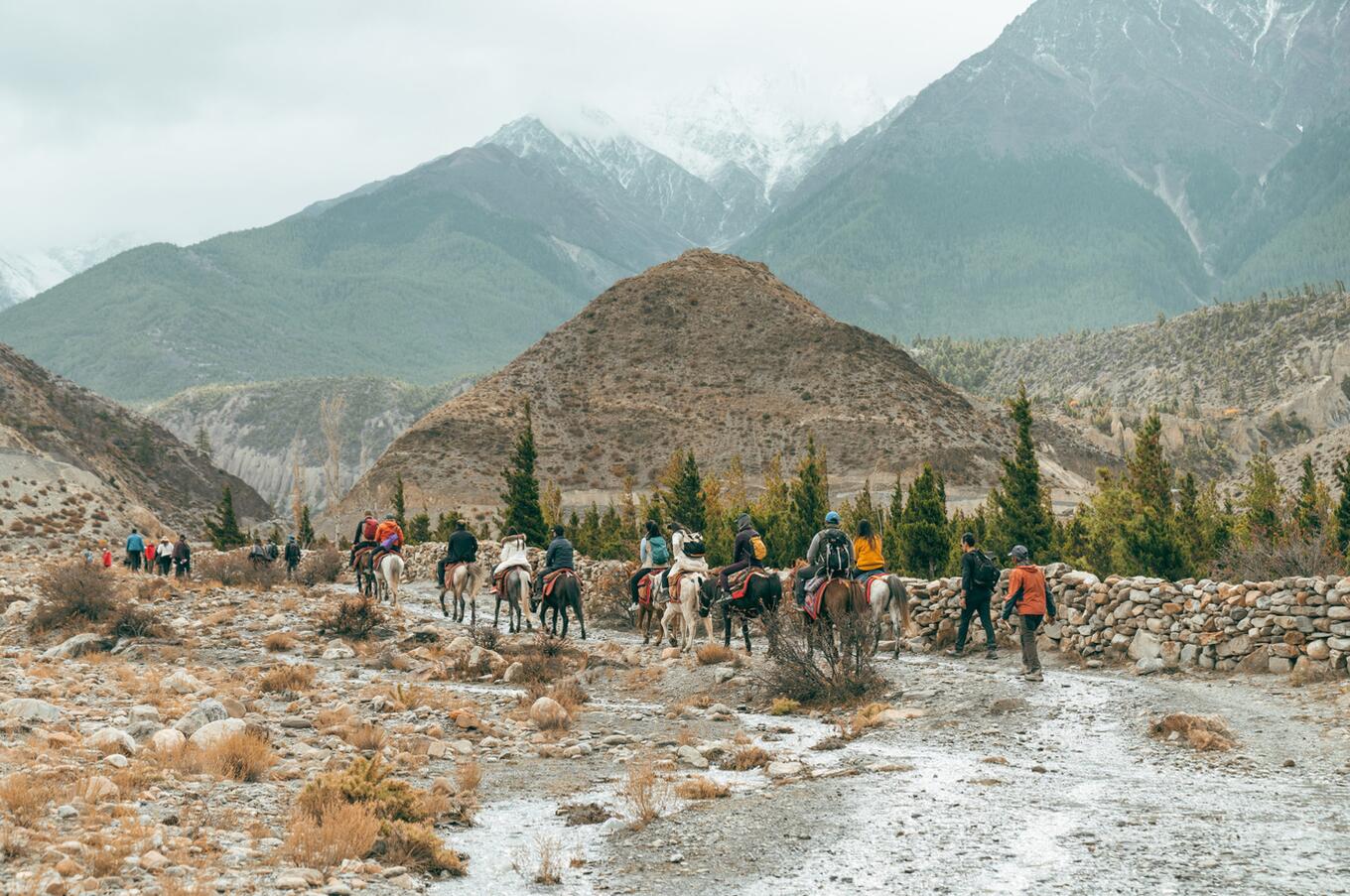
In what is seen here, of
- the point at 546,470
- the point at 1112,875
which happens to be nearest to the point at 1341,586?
the point at 1112,875

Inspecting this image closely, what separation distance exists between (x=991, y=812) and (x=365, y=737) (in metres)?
6.47

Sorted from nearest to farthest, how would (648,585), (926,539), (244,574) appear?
(648,585) → (926,539) → (244,574)

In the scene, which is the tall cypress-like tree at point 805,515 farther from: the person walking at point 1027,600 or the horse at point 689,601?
the person walking at point 1027,600

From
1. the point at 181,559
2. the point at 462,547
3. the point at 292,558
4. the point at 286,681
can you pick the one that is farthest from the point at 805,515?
the point at 286,681

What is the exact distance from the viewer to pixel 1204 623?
57.2 ft

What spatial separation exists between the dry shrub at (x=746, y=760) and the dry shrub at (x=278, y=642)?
11862 millimetres

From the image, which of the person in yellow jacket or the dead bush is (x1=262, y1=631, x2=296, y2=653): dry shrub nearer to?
the dead bush

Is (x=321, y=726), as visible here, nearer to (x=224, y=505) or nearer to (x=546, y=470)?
(x=224, y=505)

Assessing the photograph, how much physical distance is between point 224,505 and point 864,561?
236 ft

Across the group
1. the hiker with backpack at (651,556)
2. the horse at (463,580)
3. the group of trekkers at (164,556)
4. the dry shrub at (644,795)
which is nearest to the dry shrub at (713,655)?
the hiker with backpack at (651,556)

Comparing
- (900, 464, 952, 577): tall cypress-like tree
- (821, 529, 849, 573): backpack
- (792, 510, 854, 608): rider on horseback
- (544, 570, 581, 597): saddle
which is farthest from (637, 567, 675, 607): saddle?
(900, 464, 952, 577): tall cypress-like tree

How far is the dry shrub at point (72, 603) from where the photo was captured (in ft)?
78.1

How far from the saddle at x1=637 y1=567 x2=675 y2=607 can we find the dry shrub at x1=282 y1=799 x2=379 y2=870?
14.0m

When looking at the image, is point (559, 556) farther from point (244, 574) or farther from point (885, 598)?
point (244, 574)
